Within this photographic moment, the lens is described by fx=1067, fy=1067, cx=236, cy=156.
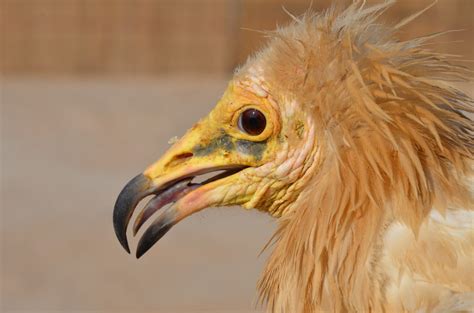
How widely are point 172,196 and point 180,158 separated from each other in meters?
0.13

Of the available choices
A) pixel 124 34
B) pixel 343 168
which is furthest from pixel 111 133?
pixel 343 168

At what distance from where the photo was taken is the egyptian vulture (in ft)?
10.2

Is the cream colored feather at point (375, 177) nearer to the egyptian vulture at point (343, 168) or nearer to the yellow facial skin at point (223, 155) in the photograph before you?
the egyptian vulture at point (343, 168)

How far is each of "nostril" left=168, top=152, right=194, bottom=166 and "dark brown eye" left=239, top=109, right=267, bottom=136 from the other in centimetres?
20

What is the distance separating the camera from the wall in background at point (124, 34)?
15.1 m

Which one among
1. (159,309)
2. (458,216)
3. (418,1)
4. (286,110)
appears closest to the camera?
(458,216)

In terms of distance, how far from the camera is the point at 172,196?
352cm

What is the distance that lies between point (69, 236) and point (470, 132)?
6.70 meters

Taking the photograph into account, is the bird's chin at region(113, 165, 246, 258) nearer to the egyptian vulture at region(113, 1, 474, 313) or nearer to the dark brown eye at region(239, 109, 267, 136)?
the egyptian vulture at region(113, 1, 474, 313)

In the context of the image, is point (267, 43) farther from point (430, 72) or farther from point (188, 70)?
point (188, 70)

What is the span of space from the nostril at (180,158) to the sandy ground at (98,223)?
2.46 meters

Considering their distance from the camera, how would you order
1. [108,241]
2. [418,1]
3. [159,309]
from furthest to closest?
[418,1] < [108,241] < [159,309]

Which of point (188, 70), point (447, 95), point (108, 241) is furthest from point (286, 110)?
point (188, 70)

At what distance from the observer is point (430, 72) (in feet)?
10.9
